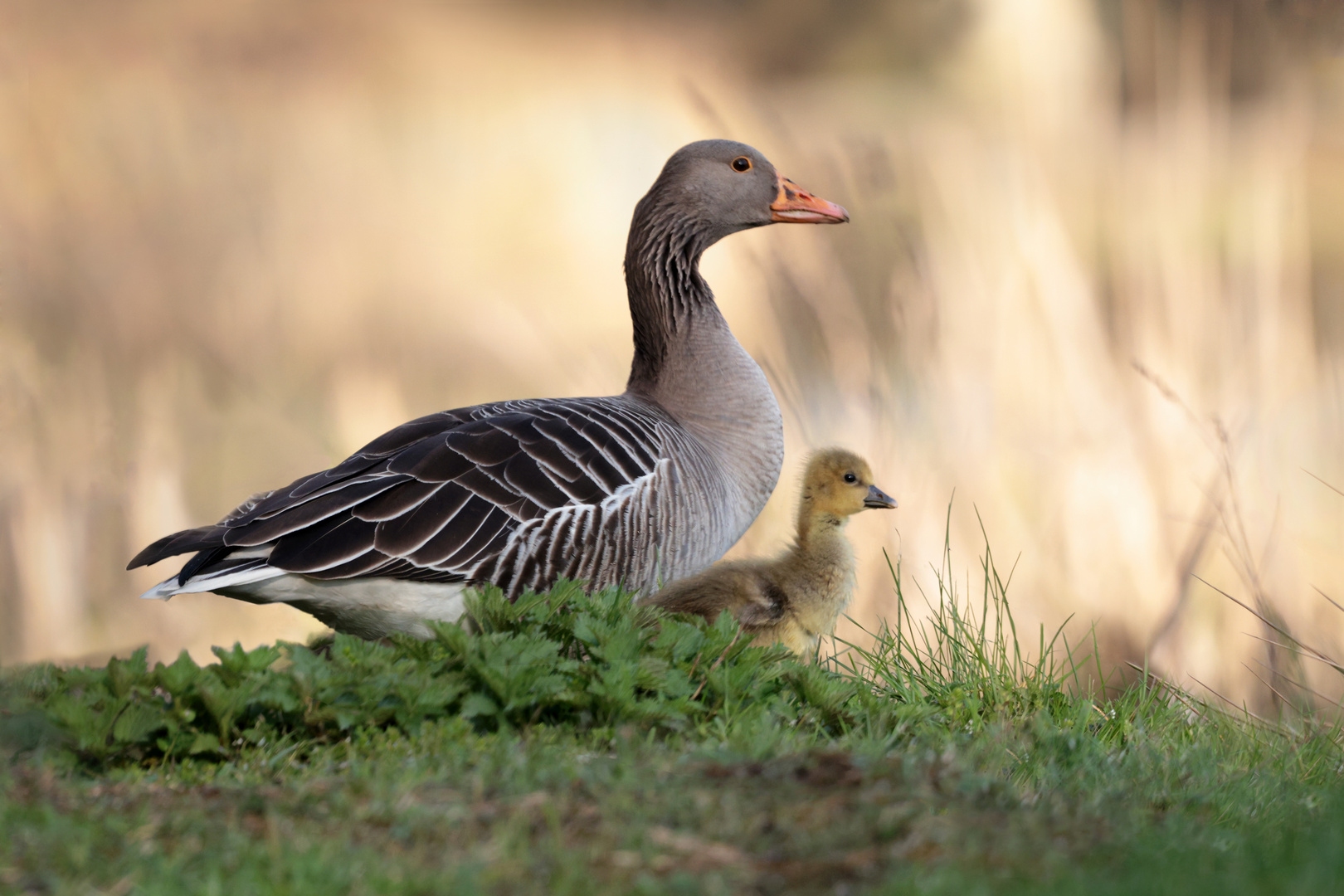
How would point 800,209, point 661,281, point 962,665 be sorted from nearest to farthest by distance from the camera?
1. point 962,665
2. point 661,281
3. point 800,209

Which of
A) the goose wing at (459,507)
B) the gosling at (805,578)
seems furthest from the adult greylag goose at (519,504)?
the gosling at (805,578)

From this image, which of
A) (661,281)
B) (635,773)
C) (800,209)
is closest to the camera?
(635,773)

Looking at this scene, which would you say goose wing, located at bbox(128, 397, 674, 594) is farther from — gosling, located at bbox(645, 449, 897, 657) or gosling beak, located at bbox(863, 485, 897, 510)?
gosling beak, located at bbox(863, 485, 897, 510)

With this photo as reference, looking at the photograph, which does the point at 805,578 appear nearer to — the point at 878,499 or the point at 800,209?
the point at 878,499

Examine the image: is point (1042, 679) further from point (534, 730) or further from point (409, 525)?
point (409, 525)

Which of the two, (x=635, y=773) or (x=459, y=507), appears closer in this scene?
(x=635, y=773)

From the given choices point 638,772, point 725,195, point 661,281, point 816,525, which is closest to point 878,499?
point 816,525

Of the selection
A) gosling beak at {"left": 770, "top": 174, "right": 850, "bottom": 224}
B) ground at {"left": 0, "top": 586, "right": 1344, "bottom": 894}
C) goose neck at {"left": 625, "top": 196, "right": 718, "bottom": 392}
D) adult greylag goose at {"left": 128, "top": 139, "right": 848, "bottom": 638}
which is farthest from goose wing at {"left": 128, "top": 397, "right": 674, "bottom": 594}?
gosling beak at {"left": 770, "top": 174, "right": 850, "bottom": 224}

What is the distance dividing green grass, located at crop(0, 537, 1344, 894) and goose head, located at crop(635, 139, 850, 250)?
2.76 m

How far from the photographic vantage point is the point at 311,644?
6.12m

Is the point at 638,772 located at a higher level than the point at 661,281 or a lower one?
lower

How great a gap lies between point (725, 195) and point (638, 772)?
14.7ft

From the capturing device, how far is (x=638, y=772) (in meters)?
2.92

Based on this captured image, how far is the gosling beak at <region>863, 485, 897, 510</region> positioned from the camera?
5.84m
